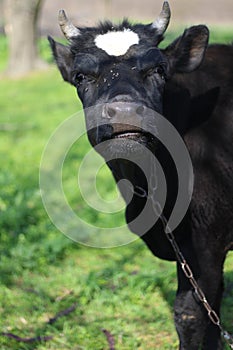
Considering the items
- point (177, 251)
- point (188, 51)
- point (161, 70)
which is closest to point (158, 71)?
point (161, 70)

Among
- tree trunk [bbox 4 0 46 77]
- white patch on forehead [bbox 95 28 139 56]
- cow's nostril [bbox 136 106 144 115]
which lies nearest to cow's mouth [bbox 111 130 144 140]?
cow's nostril [bbox 136 106 144 115]

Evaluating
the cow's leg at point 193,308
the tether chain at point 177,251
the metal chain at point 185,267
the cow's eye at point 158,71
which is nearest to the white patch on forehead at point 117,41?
the cow's eye at point 158,71

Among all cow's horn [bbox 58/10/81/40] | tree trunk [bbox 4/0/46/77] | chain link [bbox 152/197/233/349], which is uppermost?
cow's horn [bbox 58/10/81/40]

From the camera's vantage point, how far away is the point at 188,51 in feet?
14.0

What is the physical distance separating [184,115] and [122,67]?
25.4 inches

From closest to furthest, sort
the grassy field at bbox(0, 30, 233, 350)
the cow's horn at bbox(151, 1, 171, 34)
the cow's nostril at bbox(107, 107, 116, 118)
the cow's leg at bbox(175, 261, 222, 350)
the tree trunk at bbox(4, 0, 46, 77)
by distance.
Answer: the cow's nostril at bbox(107, 107, 116, 118) < the cow's leg at bbox(175, 261, 222, 350) < the cow's horn at bbox(151, 1, 171, 34) < the grassy field at bbox(0, 30, 233, 350) < the tree trunk at bbox(4, 0, 46, 77)

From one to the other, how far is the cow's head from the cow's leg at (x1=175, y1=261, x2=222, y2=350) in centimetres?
103

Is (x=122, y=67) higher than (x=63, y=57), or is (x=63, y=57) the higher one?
(x=122, y=67)

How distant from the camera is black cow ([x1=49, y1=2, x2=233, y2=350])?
3916 mm

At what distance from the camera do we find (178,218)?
162 inches

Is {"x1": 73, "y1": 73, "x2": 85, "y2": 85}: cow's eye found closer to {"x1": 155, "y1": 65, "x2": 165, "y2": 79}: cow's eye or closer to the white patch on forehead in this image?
the white patch on forehead

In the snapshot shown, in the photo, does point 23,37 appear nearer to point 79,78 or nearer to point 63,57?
point 63,57

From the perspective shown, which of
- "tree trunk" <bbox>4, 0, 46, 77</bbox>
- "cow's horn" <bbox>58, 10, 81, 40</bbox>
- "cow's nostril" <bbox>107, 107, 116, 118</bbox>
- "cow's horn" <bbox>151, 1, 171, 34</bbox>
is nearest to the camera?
"cow's nostril" <bbox>107, 107, 116, 118</bbox>

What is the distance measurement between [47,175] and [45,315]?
12.3ft
